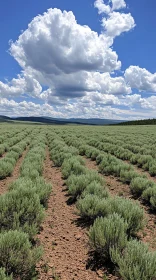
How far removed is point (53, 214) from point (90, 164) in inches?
330

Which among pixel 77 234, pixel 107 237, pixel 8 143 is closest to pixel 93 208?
pixel 77 234

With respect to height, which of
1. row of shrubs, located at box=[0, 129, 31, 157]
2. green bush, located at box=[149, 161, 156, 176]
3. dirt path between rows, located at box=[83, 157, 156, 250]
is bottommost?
dirt path between rows, located at box=[83, 157, 156, 250]

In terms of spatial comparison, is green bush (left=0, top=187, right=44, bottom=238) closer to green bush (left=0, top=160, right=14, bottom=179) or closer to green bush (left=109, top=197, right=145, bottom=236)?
green bush (left=109, top=197, right=145, bottom=236)

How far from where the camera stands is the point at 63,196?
8398mm

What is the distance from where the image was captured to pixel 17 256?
3666mm

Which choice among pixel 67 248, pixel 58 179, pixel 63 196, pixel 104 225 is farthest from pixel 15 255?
pixel 58 179

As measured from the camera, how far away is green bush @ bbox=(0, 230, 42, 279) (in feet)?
11.7

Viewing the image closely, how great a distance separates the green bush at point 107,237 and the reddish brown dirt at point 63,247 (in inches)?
14.1

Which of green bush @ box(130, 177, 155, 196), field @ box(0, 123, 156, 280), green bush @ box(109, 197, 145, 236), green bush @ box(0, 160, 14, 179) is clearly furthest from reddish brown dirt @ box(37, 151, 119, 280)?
green bush @ box(0, 160, 14, 179)

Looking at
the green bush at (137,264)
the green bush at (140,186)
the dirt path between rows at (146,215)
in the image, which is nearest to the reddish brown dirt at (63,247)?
the green bush at (137,264)

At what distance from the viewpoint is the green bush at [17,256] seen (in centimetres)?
358

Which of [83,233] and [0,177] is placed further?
[0,177]

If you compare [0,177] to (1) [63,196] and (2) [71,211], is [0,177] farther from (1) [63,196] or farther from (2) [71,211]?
(2) [71,211]

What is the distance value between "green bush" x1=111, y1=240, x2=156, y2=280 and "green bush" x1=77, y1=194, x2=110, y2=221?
196cm
